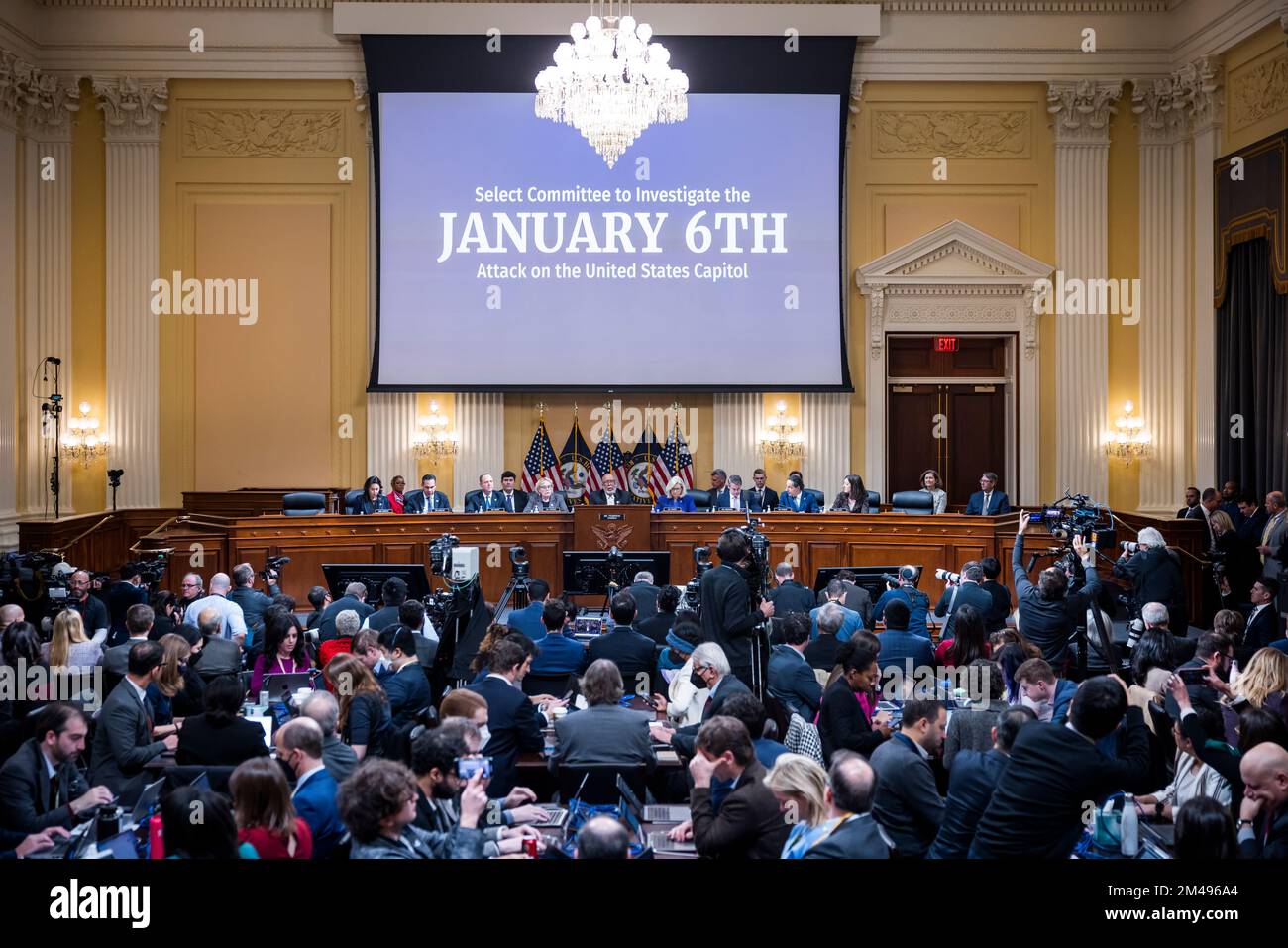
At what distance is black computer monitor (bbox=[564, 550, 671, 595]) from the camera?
9.84 meters

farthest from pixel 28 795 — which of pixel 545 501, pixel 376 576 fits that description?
pixel 545 501

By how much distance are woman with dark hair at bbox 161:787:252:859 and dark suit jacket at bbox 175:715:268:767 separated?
1.42 meters

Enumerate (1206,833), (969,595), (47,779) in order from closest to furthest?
(1206,833) → (47,779) → (969,595)

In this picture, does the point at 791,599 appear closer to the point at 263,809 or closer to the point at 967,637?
the point at 967,637

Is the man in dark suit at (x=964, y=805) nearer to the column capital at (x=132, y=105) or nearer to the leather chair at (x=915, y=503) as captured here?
the leather chair at (x=915, y=503)

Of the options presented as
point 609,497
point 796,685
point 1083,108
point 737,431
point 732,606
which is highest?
point 1083,108

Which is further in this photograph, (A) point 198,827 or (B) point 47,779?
(B) point 47,779

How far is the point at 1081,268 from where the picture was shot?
1501 cm

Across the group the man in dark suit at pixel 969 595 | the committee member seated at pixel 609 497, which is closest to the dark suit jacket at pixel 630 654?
the man in dark suit at pixel 969 595

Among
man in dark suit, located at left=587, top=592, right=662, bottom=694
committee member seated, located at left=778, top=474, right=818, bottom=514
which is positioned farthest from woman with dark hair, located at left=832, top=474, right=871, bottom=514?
man in dark suit, located at left=587, top=592, right=662, bottom=694

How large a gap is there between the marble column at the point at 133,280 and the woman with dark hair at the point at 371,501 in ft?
12.0

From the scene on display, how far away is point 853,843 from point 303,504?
961cm
